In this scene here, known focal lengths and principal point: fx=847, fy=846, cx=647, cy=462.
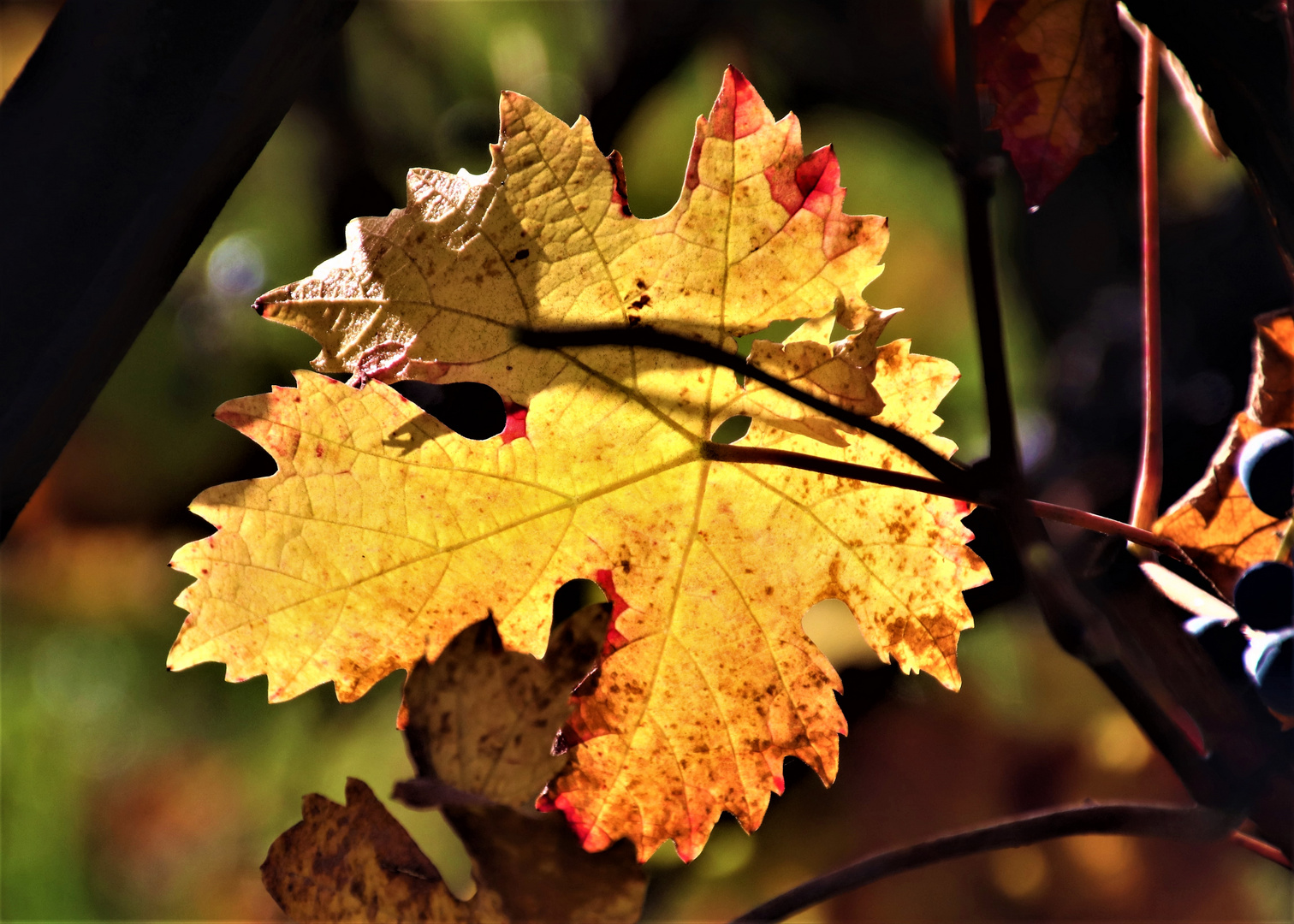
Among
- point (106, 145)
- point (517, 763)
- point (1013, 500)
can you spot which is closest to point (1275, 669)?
point (1013, 500)

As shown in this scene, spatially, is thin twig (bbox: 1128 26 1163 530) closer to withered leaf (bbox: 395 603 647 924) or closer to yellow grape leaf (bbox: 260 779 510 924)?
withered leaf (bbox: 395 603 647 924)

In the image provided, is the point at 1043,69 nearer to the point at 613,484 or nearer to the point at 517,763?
the point at 613,484

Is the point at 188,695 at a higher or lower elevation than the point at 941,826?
lower

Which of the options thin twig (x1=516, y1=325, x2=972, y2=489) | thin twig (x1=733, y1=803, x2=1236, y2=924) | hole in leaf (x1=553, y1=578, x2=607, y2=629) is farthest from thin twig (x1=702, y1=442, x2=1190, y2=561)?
hole in leaf (x1=553, y1=578, x2=607, y2=629)

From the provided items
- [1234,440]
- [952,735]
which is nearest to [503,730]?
[1234,440]

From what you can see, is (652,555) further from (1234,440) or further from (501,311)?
(1234,440)

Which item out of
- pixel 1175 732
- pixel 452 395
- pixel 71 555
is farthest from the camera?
pixel 71 555

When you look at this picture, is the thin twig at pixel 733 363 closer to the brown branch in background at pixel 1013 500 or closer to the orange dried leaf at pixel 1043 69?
the brown branch in background at pixel 1013 500
